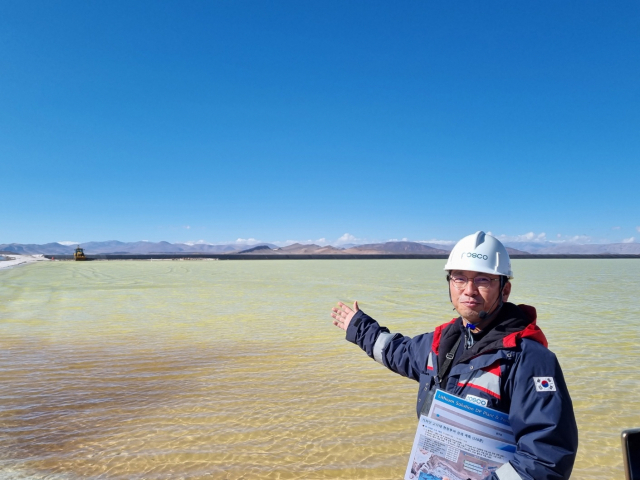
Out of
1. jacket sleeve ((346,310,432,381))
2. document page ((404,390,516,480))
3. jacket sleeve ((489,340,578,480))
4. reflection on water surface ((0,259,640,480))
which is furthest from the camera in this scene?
reflection on water surface ((0,259,640,480))

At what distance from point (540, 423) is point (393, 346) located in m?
1.04

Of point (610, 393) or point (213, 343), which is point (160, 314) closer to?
point (213, 343)

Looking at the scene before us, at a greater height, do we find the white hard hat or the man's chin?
the white hard hat

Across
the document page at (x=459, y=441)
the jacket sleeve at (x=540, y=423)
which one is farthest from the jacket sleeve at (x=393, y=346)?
the jacket sleeve at (x=540, y=423)

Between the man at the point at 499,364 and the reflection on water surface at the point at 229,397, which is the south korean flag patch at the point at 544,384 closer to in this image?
the man at the point at 499,364

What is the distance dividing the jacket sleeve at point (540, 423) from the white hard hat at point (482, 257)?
1.60ft

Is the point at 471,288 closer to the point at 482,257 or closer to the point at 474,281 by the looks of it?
the point at 474,281

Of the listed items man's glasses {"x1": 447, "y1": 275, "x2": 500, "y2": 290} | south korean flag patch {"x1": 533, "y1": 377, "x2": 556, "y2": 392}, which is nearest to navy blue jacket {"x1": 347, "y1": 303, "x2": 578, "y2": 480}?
south korean flag patch {"x1": 533, "y1": 377, "x2": 556, "y2": 392}

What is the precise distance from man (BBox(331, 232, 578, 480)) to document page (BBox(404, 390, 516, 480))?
6cm

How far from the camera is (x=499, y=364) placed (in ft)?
6.63

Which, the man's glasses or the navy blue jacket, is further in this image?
the man's glasses

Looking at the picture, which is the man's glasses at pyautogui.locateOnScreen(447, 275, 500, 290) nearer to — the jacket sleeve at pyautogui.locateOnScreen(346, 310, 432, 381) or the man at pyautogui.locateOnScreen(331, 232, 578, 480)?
the man at pyautogui.locateOnScreen(331, 232, 578, 480)

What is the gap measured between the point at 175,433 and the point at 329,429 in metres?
1.46

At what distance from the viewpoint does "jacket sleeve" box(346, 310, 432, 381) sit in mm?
2606
